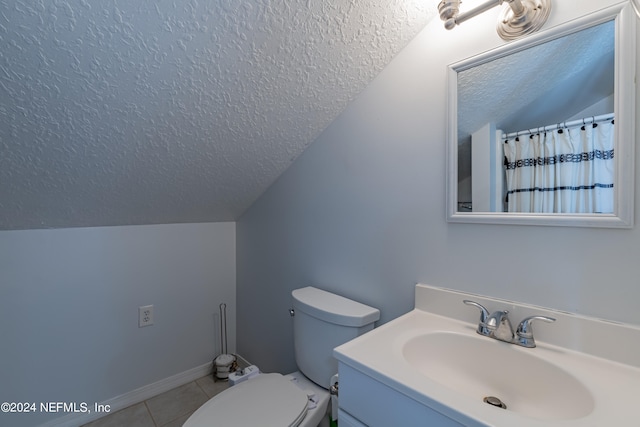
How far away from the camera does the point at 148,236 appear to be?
168 centimetres

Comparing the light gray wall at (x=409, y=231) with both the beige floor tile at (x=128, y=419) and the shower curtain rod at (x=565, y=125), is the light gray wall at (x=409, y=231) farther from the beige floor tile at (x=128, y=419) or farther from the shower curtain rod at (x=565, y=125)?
the beige floor tile at (x=128, y=419)

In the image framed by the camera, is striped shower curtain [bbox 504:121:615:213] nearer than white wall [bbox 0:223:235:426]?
Yes

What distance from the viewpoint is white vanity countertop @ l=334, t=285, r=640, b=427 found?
1.61 ft

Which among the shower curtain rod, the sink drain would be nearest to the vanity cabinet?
the sink drain

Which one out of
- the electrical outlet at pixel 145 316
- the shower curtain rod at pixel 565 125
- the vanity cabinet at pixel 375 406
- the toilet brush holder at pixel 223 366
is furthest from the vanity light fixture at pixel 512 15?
the toilet brush holder at pixel 223 366

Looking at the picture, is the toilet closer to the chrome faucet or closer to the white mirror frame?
the chrome faucet

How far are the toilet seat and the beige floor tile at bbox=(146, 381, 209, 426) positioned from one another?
2.54 feet

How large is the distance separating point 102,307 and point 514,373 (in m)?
1.87

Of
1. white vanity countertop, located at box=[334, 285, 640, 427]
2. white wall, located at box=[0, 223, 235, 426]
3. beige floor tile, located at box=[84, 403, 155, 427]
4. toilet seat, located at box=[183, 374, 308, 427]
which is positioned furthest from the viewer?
beige floor tile, located at box=[84, 403, 155, 427]

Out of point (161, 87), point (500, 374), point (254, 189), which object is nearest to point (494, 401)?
point (500, 374)

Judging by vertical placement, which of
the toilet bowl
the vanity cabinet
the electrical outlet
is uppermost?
the vanity cabinet

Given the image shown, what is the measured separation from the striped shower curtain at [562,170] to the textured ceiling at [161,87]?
0.57 metres

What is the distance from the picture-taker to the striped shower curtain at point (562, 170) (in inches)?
27.0

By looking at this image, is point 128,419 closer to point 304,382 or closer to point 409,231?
point 304,382
